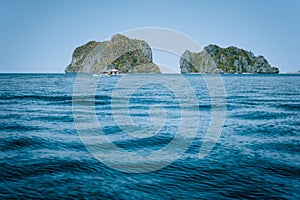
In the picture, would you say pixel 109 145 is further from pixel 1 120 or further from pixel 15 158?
pixel 1 120

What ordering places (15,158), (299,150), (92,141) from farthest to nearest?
(92,141), (299,150), (15,158)

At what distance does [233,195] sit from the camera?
10258 millimetres

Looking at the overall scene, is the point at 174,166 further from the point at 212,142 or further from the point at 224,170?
the point at 212,142

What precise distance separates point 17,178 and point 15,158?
3.18 meters

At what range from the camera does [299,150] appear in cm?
1670

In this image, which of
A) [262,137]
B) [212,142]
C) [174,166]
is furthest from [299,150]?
[174,166]

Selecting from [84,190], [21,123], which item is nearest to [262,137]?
[84,190]

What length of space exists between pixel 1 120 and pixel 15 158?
14.0m

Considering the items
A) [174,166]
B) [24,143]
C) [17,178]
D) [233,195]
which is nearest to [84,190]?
[17,178]

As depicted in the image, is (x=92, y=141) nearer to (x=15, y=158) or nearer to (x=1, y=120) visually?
(x=15, y=158)

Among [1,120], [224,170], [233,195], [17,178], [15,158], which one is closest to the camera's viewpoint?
[233,195]

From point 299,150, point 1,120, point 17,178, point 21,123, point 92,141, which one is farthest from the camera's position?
point 1,120

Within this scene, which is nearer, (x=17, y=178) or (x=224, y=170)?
(x=17, y=178)

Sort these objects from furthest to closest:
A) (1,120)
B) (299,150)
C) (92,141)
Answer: (1,120)
(92,141)
(299,150)
